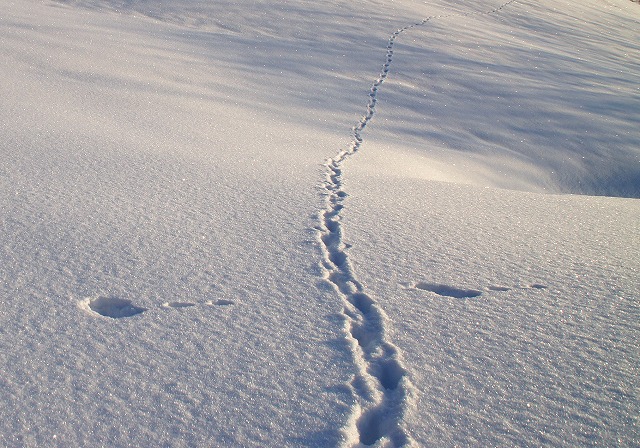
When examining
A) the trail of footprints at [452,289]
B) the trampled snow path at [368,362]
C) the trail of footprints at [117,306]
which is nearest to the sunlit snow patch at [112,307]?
the trail of footprints at [117,306]

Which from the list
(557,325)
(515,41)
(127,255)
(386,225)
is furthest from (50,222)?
(515,41)

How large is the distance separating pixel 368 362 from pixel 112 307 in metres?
0.79

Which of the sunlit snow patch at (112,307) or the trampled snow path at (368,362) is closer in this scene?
the trampled snow path at (368,362)

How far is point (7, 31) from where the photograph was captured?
20.9ft

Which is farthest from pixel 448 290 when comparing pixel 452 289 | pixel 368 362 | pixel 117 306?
pixel 117 306

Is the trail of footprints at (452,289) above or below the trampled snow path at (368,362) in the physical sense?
above

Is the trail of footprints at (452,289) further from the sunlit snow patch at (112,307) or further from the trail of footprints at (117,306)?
the sunlit snow patch at (112,307)

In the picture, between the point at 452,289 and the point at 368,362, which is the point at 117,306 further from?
the point at 452,289

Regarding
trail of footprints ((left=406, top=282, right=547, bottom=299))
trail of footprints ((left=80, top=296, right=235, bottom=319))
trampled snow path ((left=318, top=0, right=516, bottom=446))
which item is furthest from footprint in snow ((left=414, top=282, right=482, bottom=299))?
trail of footprints ((left=80, top=296, right=235, bottom=319))

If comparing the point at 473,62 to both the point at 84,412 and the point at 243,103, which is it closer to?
the point at 243,103

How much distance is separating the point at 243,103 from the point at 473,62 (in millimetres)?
4090

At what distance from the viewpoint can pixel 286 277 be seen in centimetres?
217

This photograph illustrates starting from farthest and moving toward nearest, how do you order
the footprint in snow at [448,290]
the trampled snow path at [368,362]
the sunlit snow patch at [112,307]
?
the footprint in snow at [448,290]
the sunlit snow patch at [112,307]
the trampled snow path at [368,362]

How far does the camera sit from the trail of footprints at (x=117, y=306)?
6.08 ft
